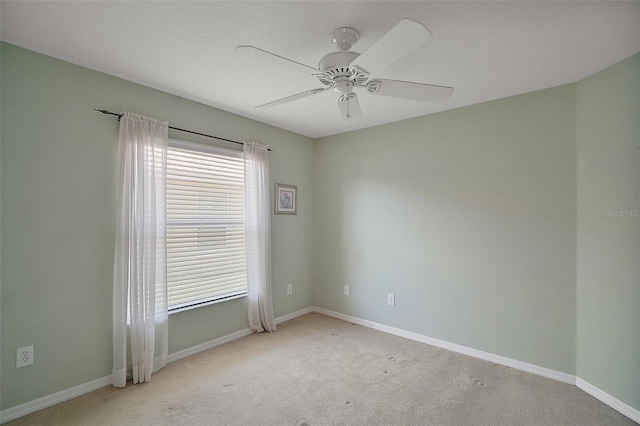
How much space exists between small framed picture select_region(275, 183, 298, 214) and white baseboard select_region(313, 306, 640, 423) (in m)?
1.50

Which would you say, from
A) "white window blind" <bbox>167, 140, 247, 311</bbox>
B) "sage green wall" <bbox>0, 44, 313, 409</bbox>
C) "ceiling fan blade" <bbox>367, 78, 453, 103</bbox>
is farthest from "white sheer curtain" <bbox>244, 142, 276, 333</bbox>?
"ceiling fan blade" <bbox>367, 78, 453, 103</bbox>

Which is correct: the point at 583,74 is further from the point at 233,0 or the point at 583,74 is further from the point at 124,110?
the point at 124,110

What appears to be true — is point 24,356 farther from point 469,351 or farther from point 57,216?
point 469,351

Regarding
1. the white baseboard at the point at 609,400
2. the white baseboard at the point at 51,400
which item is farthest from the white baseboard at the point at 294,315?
the white baseboard at the point at 609,400

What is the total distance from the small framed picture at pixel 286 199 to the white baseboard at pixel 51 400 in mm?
2271

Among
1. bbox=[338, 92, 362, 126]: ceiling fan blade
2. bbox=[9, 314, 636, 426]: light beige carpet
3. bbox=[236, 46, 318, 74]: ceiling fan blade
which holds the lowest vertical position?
bbox=[9, 314, 636, 426]: light beige carpet

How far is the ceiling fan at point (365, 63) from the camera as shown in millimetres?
1383

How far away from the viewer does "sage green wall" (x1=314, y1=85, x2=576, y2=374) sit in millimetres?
2543

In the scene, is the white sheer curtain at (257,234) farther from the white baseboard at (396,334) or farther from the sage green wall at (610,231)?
the sage green wall at (610,231)

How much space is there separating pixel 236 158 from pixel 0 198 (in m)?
1.85

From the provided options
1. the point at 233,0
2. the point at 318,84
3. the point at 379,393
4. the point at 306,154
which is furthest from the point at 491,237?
the point at 233,0

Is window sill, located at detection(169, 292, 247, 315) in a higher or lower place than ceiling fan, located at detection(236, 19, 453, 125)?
lower

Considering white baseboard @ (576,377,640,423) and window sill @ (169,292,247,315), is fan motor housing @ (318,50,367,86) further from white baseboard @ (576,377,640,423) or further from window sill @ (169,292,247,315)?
white baseboard @ (576,377,640,423)

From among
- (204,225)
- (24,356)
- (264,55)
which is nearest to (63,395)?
(24,356)
